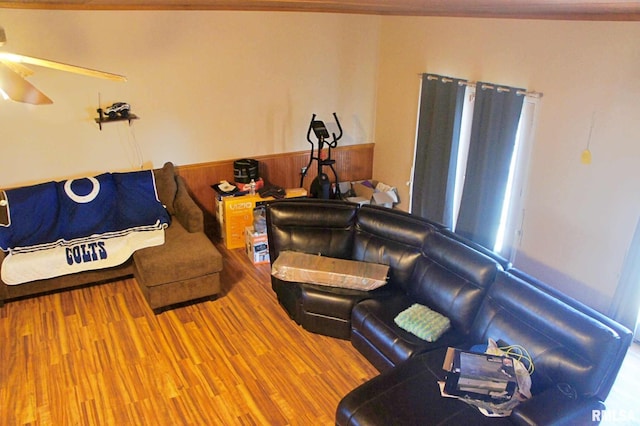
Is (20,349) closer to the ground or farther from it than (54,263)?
closer to the ground

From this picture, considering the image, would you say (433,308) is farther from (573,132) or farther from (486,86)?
(486,86)

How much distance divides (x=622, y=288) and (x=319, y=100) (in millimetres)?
3589

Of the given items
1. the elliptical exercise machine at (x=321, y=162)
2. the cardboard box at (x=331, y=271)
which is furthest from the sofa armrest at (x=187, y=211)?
the elliptical exercise machine at (x=321, y=162)

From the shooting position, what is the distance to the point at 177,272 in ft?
13.6

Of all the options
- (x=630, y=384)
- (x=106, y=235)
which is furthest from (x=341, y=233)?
(x=630, y=384)

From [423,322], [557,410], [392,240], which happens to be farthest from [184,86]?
[557,410]

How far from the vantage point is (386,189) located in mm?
6039

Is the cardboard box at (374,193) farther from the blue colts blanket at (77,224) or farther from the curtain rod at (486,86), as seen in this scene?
the blue colts blanket at (77,224)

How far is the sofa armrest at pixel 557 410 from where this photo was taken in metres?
2.54

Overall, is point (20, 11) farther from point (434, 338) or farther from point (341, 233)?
point (434, 338)

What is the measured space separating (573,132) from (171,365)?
3.50 metres

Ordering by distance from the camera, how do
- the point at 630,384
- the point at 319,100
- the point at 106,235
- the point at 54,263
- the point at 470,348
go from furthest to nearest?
1. the point at 319,100
2. the point at 106,235
3. the point at 54,263
4. the point at 630,384
5. the point at 470,348

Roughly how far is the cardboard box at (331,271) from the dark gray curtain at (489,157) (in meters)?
1.33

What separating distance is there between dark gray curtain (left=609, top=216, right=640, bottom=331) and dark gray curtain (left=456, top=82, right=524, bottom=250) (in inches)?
44.4
